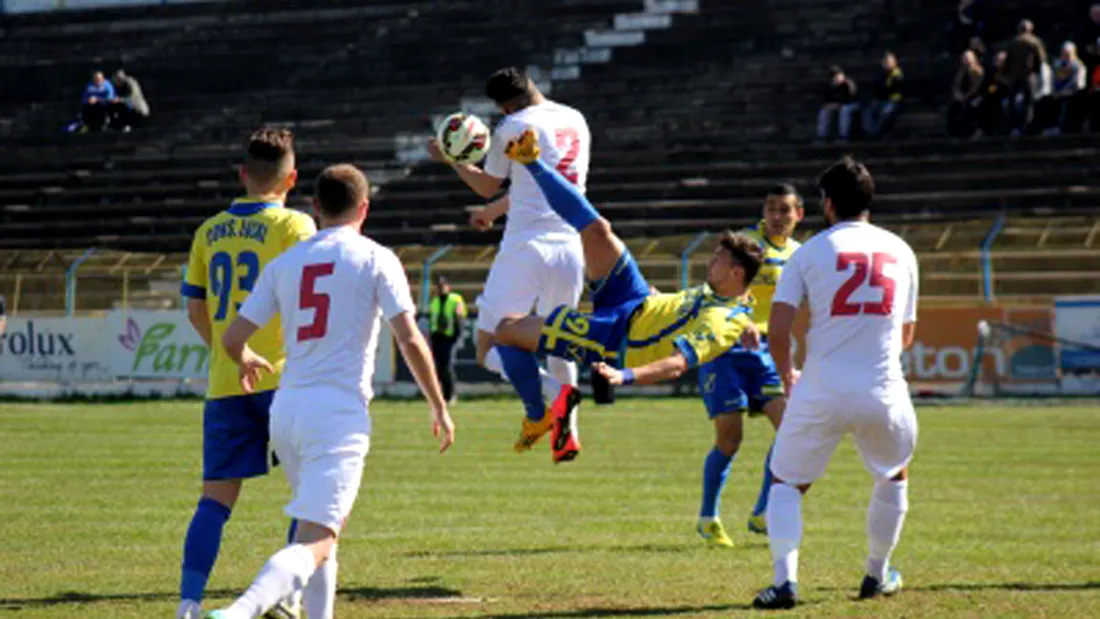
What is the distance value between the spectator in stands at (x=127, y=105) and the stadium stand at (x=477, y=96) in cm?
57

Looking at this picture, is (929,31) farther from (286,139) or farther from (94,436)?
(286,139)

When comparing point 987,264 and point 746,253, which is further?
point 987,264

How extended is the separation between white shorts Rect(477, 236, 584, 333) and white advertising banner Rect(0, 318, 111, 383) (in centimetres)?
2340

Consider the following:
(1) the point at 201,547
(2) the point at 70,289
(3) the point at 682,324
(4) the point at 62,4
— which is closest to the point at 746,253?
(3) the point at 682,324

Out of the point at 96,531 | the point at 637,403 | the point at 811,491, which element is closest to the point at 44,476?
the point at 96,531

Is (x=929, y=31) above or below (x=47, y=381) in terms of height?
above

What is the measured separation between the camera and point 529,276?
12258mm

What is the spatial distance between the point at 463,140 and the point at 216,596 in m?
3.33

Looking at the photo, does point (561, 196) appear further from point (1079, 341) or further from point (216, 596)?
point (1079, 341)

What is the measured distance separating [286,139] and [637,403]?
72.3 feet

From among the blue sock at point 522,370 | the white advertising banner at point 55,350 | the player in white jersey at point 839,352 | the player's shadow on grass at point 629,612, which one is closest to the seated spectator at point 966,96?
the white advertising banner at point 55,350

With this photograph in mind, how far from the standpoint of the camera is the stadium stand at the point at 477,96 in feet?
113

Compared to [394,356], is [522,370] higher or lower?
higher

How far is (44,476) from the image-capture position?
58.4 ft
